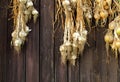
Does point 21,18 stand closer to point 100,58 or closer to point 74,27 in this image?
Result: point 74,27

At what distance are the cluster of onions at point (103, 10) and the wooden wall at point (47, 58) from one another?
100mm

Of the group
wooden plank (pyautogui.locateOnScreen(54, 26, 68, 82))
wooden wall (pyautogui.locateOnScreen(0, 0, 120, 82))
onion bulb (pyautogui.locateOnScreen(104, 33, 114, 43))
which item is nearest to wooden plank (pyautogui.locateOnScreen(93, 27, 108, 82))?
wooden wall (pyautogui.locateOnScreen(0, 0, 120, 82))

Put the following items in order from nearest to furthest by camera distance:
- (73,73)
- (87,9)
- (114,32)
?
(114,32)
(87,9)
(73,73)

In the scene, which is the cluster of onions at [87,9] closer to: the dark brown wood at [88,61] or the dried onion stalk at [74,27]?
the dried onion stalk at [74,27]

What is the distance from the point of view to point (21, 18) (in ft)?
7.92

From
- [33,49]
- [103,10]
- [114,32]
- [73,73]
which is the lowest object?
[73,73]

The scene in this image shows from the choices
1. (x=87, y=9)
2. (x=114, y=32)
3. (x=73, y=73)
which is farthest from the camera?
(x=73, y=73)

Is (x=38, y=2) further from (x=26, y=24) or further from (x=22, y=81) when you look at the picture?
(x=22, y=81)

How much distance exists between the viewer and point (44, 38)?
2.47 metres

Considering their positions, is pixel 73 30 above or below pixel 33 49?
above

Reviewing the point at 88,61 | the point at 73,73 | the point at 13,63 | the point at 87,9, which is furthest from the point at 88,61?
the point at 13,63

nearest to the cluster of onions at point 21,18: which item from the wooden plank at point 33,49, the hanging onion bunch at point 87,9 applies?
the wooden plank at point 33,49

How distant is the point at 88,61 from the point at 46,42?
309 mm

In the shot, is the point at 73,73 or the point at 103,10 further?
the point at 73,73
